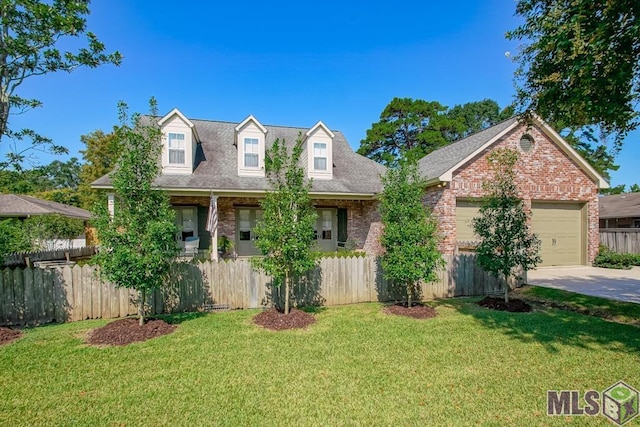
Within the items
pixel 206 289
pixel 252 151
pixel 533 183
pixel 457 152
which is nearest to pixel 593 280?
pixel 533 183

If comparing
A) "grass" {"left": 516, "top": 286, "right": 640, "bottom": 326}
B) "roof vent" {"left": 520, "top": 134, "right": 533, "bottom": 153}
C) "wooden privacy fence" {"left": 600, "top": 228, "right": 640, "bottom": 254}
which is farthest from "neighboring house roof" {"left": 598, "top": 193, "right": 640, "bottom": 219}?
"grass" {"left": 516, "top": 286, "right": 640, "bottom": 326}

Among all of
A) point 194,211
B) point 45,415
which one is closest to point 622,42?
point 45,415

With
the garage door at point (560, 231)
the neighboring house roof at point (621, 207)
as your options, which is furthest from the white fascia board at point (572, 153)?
the neighboring house roof at point (621, 207)

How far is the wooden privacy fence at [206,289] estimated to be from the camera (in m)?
6.89

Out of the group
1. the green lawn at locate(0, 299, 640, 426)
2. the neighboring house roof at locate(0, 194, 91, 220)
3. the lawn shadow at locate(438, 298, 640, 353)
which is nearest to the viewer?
the green lawn at locate(0, 299, 640, 426)

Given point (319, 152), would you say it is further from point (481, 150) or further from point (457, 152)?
point (481, 150)

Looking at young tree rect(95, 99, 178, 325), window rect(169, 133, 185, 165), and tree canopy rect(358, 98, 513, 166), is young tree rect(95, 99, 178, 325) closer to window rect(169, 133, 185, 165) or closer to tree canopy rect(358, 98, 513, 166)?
window rect(169, 133, 185, 165)

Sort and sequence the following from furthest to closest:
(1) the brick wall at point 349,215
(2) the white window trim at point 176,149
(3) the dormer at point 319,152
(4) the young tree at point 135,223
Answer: (3) the dormer at point 319,152 → (1) the brick wall at point 349,215 → (2) the white window trim at point 176,149 → (4) the young tree at point 135,223

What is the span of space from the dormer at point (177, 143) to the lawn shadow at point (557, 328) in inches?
474

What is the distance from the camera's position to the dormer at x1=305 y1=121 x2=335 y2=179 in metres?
15.5

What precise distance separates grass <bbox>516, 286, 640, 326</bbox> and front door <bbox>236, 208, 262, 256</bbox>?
35.7ft

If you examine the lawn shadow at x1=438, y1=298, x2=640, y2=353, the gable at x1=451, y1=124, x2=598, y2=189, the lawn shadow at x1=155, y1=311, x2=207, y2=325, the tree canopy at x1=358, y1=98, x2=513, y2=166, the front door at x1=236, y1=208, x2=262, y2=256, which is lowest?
the lawn shadow at x1=155, y1=311, x2=207, y2=325

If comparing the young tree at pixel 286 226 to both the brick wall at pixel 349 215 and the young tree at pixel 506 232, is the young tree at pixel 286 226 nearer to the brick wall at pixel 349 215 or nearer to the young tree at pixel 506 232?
the young tree at pixel 506 232

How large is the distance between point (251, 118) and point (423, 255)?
35.1 feet
